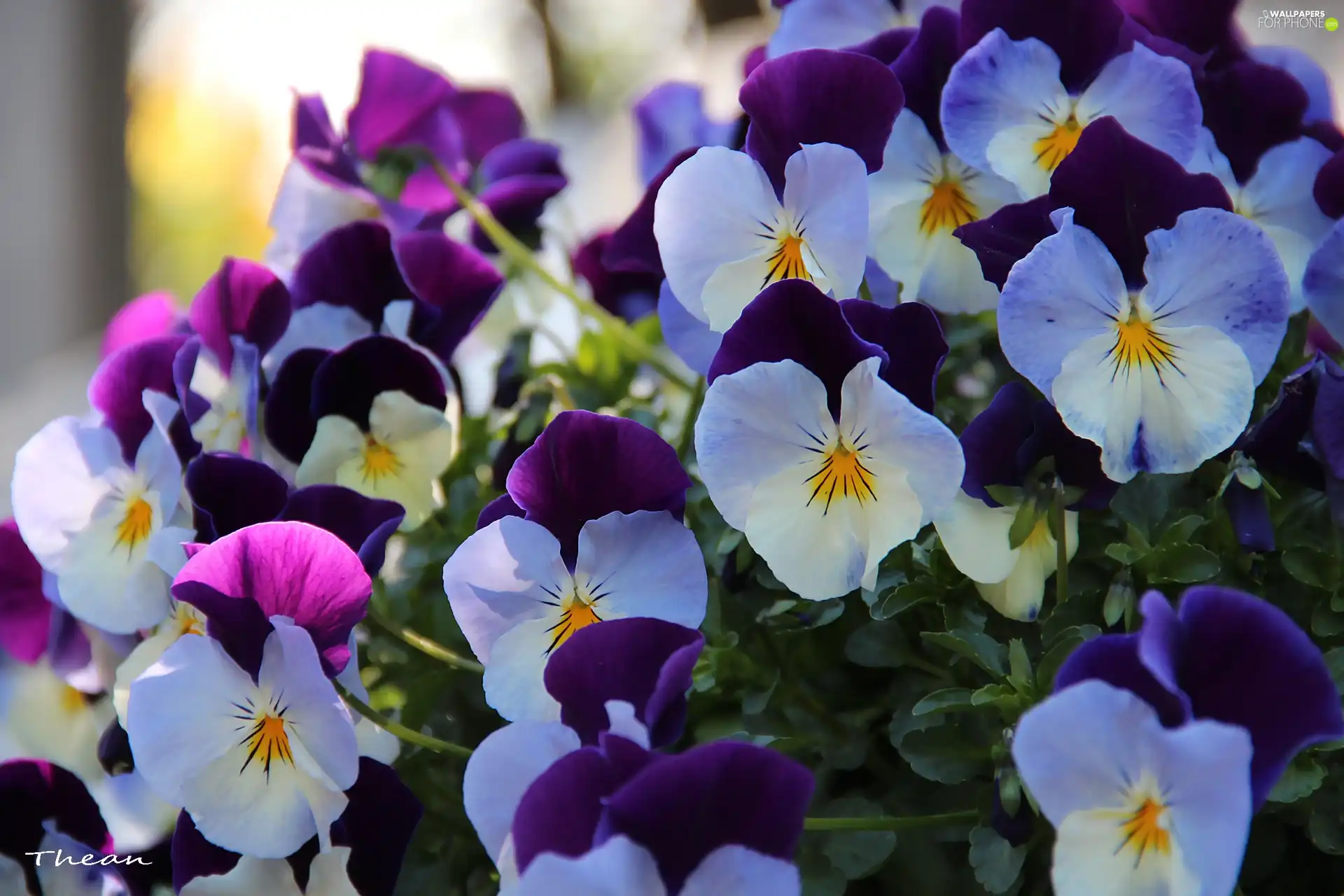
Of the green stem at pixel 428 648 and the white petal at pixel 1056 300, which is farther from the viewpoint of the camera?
the green stem at pixel 428 648

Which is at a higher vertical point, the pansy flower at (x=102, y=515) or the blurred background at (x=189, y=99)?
the pansy flower at (x=102, y=515)

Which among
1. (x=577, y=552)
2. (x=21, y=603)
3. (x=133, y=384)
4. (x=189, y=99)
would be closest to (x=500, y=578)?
(x=577, y=552)

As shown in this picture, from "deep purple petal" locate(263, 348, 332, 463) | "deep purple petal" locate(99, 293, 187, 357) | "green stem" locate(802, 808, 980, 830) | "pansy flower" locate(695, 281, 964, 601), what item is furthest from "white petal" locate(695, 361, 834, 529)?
"deep purple petal" locate(99, 293, 187, 357)

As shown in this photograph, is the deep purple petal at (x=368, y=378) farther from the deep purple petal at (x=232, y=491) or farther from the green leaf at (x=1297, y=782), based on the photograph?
the green leaf at (x=1297, y=782)

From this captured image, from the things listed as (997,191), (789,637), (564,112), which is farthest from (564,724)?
(564,112)

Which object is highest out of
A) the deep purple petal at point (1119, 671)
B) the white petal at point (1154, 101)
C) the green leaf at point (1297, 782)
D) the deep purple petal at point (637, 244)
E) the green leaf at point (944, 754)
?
the white petal at point (1154, 101)

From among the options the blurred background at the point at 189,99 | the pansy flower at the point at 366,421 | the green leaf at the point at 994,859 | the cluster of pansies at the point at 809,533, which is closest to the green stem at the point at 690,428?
the cluster of pansies at the point at 809,533
